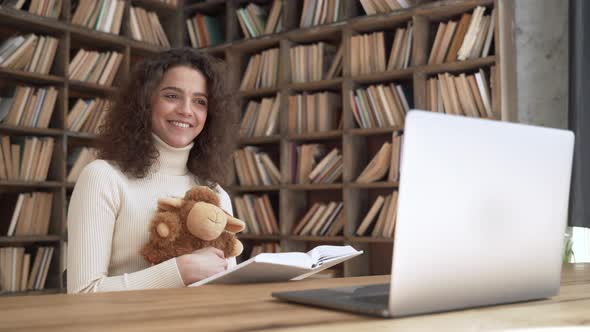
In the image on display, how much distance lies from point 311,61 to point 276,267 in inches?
105

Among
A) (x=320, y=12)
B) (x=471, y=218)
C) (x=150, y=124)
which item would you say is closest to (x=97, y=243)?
(x=150, y=124)

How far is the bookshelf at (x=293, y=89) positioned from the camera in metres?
3.25

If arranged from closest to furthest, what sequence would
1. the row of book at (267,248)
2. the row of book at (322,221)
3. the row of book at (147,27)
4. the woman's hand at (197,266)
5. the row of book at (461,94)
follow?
the woman's hand at (197,266) < the row of book at (461,94) < the row of book at (322,221) < the row of book at (267,248) < the row of book at (147,27)

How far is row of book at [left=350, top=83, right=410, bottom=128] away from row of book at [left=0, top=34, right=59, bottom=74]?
180cm

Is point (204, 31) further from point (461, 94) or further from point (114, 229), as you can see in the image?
point (114, 229)

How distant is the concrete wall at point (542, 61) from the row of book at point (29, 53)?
8.70 feet

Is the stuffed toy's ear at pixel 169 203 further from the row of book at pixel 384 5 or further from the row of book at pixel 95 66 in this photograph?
the row of book at pixel 95 66

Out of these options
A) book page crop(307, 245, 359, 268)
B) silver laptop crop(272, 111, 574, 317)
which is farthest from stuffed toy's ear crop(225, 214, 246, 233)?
silver laptop crop(272, 111, 574, 317)

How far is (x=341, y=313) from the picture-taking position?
0.76 m

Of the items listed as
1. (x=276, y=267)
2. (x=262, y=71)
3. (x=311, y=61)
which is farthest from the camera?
(x=262, y=71)

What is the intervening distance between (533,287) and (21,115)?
10.4 feet

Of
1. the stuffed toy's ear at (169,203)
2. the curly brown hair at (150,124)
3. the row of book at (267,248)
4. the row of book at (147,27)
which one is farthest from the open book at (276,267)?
the row of book at (147,27)

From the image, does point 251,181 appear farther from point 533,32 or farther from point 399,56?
point 533,32

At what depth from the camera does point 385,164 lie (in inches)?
132
